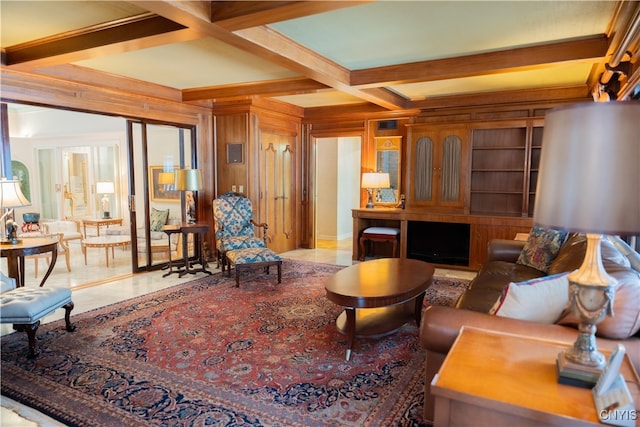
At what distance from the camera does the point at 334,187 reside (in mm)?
8367

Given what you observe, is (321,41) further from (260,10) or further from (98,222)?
(98,222)

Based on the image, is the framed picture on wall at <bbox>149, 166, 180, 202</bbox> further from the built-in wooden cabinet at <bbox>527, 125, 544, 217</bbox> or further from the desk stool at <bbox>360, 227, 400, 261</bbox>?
the built-in wooden cabinet at <bbox>527, 125, 544, 217</bbox>

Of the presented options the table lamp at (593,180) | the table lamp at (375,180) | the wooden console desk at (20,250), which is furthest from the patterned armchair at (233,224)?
the table lamp at (593,180)

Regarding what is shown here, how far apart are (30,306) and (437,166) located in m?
5.05

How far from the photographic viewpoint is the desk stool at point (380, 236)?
5.99 metres

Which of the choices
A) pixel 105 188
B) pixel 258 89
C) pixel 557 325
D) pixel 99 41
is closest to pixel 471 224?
pixel 258 89

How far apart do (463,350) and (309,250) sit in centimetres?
569

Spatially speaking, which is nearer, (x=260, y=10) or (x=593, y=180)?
(x=593, y=180)

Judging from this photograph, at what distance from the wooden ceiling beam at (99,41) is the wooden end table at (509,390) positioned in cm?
274

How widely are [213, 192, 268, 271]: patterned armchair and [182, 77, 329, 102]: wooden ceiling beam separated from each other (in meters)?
1.39

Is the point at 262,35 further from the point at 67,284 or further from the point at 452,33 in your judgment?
the point at 67,284

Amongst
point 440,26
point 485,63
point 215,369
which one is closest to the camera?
point 215,369

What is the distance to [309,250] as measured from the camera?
7203 mm

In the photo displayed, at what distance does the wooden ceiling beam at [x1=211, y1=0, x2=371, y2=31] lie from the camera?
234 centimetres
